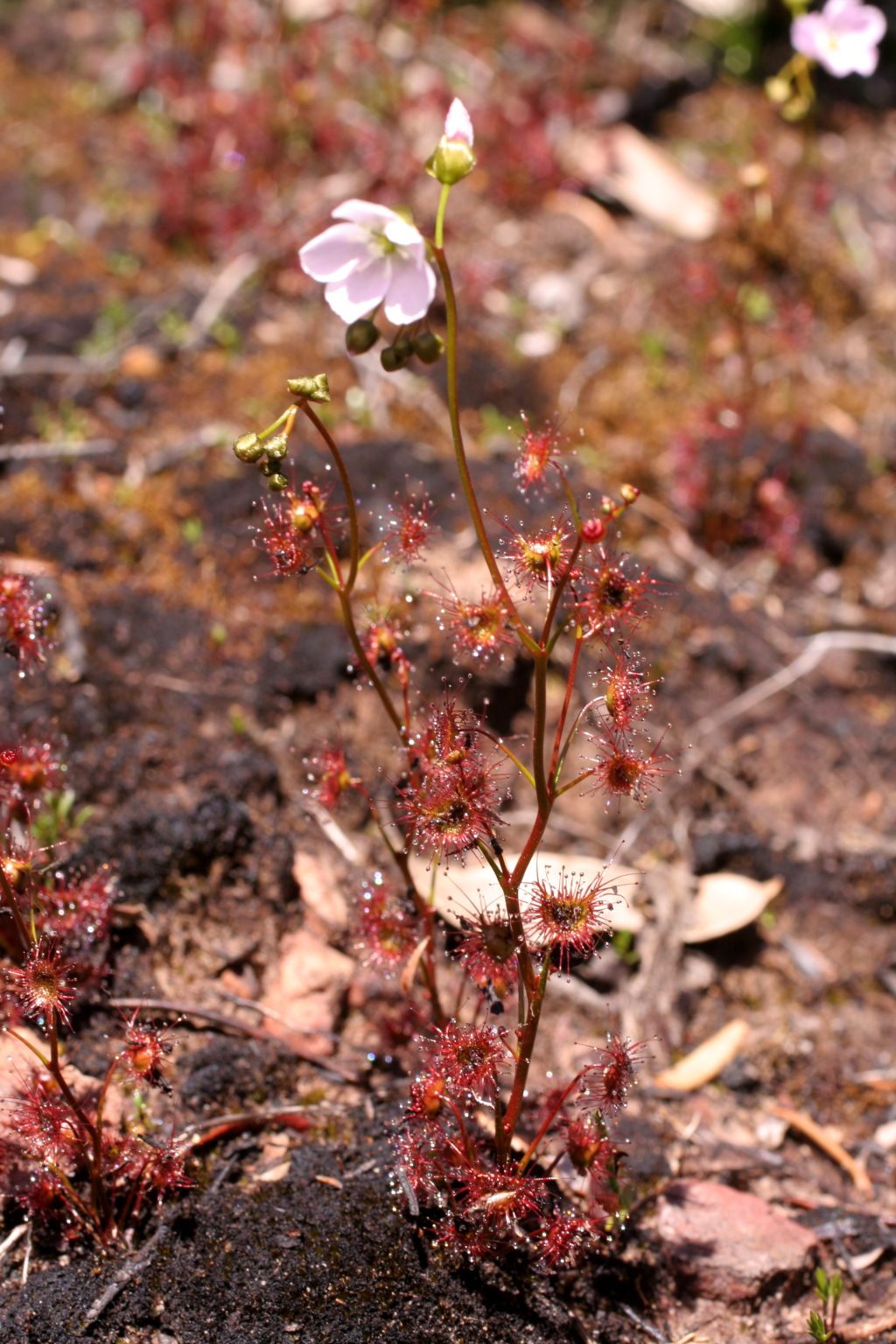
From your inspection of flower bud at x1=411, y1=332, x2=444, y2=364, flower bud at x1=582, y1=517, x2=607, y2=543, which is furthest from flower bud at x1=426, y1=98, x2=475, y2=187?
flower bud at x1=582, y1=517, x2=607, y2=543

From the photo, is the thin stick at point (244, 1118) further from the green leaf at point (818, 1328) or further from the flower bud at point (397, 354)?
the flower bud at point (397, 354)

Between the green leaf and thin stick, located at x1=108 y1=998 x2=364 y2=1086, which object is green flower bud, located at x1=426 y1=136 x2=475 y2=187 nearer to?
thin stick, located at x1=108 y1=998 x2=364 y2=1086

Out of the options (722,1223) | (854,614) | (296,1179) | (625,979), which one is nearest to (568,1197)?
(722,1223)

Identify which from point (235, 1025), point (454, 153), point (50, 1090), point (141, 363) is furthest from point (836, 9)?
point (50, 1090)

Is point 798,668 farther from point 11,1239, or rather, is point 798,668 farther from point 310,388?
point 11,1239

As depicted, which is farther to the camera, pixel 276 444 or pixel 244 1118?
pixel 244 1118

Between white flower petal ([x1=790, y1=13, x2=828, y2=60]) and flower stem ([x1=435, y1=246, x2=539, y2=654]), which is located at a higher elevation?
white flower petal ([x1=790, y1=13, x2=828, y2=60])

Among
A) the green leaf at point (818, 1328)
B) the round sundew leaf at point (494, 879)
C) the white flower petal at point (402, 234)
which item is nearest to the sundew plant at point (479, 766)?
the white flower petal at point (402, 234)

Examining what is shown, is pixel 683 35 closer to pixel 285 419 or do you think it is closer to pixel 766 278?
pixel 766 278
